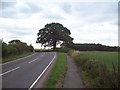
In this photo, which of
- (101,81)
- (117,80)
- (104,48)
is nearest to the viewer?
(117,80)

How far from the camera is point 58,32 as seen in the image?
11981cm

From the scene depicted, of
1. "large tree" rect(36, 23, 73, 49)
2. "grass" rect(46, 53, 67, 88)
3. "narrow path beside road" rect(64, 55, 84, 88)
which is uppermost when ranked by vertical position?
"large tree" rect(36, 23, 73, 49)

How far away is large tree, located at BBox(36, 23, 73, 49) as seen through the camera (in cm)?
11954

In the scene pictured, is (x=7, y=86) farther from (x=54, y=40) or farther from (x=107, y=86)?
(x=54, y=40)

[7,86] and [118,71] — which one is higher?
[118,71]

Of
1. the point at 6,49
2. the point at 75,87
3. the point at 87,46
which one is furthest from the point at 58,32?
the point at 75,87

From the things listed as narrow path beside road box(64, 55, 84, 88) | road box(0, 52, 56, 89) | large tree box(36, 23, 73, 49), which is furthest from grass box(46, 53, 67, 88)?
large tree box(36, 23, 73, 49)

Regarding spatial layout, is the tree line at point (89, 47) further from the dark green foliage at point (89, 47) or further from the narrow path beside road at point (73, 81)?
the narrow path beside road at point (73, 81)

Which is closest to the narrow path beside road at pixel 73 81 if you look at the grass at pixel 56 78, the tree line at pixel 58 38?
the grass at pixel 56 78

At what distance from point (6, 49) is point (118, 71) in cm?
3786

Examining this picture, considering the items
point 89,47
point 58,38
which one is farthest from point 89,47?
point 58,38

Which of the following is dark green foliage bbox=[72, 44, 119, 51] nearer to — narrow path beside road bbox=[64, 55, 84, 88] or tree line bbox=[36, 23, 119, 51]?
tree line bbox=[36, 23, 119, 51]

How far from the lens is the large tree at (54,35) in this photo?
119544mm

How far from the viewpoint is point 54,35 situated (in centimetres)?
11994
